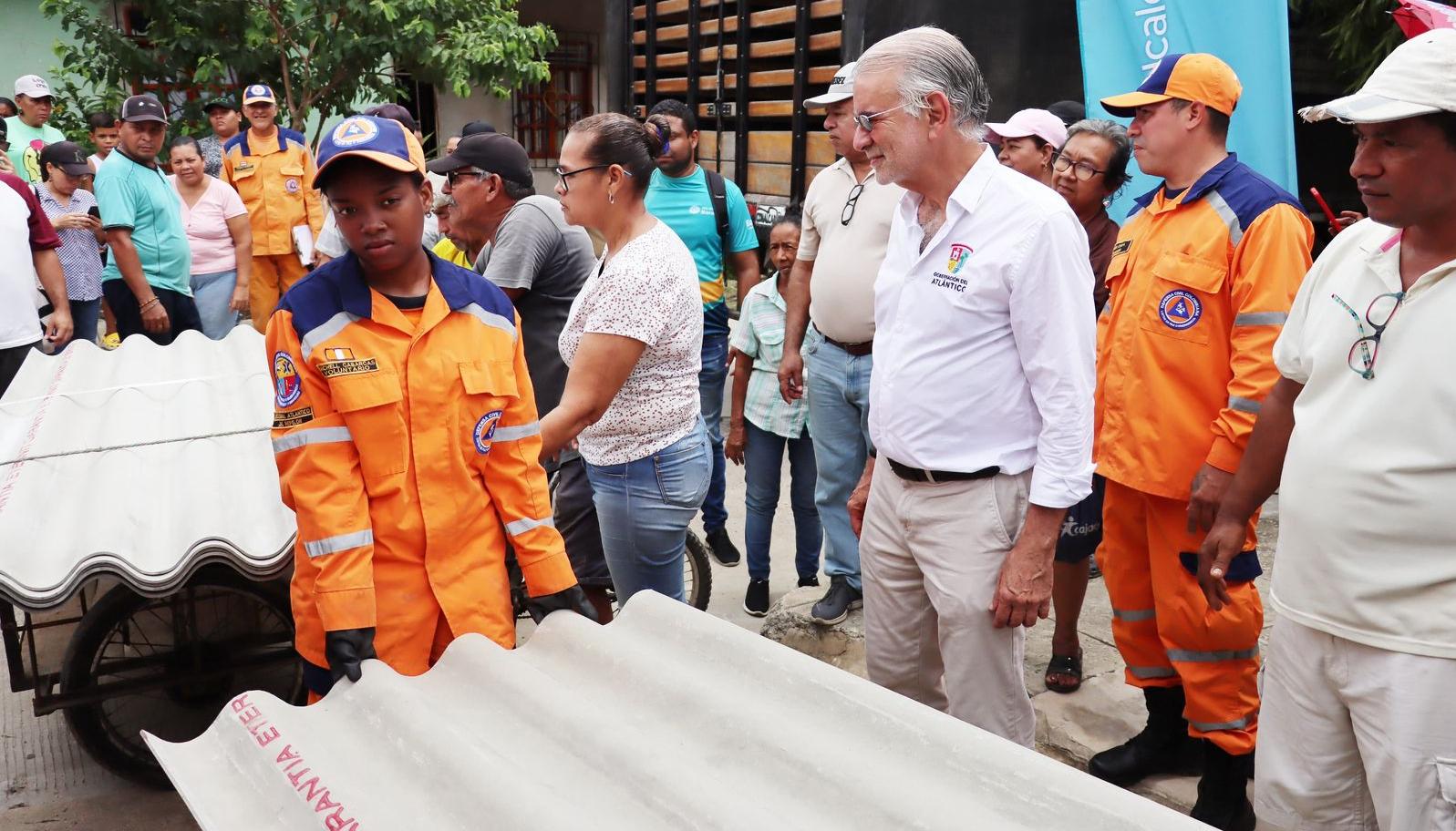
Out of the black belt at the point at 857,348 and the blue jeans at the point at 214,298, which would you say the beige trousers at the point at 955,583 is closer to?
the black belt at the point at 857,348

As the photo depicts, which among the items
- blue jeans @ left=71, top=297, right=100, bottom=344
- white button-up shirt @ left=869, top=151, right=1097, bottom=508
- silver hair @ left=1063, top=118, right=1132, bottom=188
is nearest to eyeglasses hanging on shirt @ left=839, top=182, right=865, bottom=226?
silver hair @ left=1063, top=118, right=1132, bottom=188

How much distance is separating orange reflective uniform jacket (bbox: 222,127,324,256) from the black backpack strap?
392 centimetres

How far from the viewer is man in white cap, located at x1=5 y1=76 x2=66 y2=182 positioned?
372 inches

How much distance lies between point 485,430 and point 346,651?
1.66 ft

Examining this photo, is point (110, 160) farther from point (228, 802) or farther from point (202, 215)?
point (228, 802)

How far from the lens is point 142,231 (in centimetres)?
707

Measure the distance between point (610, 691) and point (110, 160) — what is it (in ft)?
21.3

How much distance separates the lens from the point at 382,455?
87.0 inches

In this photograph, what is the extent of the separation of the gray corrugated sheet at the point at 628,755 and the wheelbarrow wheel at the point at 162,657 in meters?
1.60

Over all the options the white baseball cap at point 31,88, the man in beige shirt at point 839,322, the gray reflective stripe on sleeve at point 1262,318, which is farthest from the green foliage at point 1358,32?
the white baseball cap at point 31,88

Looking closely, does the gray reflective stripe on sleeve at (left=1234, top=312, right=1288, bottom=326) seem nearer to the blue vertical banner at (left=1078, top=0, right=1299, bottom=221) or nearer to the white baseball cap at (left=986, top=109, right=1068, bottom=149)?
the white baseball cap at (left=986, top=109, right=1068, bottom=149)

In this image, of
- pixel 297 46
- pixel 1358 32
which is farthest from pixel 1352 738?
pixel 297 46

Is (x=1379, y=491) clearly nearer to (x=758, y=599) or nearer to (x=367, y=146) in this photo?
(x=367, y=146)

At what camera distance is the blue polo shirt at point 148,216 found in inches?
271
